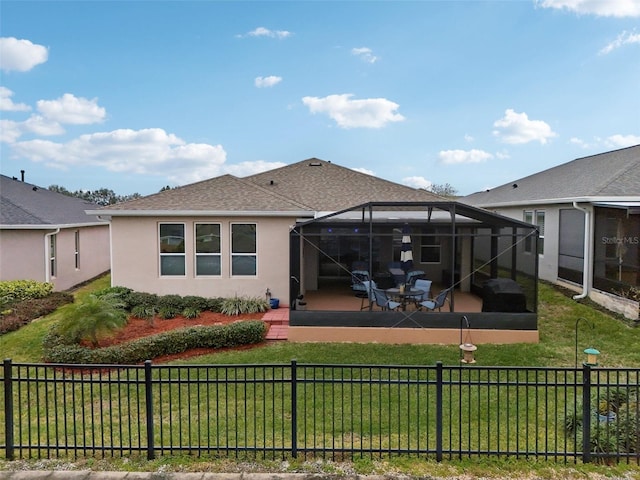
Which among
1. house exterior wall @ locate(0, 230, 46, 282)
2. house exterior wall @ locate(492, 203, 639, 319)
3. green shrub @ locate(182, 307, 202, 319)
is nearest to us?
green shrub @ locate(182, 307, 202, 319)

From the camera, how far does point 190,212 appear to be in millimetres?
12242

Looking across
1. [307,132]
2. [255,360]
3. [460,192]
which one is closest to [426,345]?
→ [255,360]

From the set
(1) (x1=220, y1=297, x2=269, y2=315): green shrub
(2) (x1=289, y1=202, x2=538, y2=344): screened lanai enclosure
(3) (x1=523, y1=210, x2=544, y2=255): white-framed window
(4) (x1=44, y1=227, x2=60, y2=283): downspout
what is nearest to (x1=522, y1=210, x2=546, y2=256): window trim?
(3) (x1=523, y1=210, x2=544, y2=255): white-framed window

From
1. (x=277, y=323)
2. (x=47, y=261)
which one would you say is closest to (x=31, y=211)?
(x=47, y=261)

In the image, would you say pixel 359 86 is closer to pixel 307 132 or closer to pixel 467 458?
pixel 307 132

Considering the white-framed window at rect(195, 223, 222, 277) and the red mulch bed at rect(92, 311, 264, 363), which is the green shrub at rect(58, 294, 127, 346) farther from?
the white-framed window at rect(195, 223, 222, 277)

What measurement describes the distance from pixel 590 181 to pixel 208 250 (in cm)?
1317

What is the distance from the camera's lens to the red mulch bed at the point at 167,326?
8.79 metres

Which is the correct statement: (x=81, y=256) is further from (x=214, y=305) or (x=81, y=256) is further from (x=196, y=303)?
(x=214, y=305)

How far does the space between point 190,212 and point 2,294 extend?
250 inches

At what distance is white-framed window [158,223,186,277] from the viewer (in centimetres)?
1265

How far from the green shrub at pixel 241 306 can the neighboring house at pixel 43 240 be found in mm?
7332

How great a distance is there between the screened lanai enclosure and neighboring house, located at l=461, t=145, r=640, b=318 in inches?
48.6

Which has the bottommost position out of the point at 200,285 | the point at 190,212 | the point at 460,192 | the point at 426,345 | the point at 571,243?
the point at 426,345
